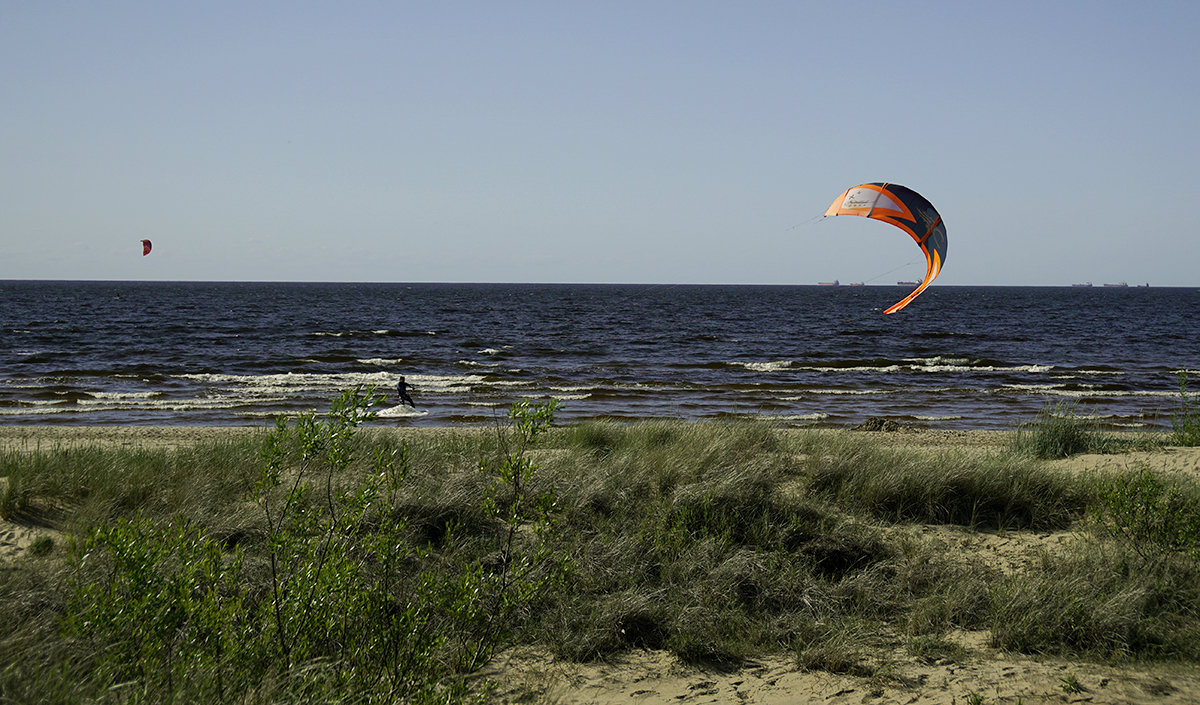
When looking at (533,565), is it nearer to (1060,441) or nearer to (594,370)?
(1060,441)

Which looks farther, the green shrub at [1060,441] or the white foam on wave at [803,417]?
the white foam on wave at [803,417]

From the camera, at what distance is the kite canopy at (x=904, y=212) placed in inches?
538

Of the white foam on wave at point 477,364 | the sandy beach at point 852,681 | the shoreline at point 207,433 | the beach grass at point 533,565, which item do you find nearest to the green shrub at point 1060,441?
the beach grass at point 533,565

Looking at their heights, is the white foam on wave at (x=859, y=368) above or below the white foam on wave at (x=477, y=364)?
above

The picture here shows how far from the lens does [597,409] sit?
787 inches

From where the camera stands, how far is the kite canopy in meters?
13.7

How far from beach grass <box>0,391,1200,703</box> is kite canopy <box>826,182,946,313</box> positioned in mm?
5715

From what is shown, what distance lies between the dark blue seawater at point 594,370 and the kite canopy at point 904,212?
4.70 m

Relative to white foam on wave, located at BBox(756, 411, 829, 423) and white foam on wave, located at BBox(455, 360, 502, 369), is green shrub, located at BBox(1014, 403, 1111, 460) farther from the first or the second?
white foam on wave, located at BBox(455, 360, 502, 369)

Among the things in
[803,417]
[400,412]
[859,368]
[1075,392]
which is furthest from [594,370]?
[1075,392]

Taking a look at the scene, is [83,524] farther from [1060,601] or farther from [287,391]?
[287,391]

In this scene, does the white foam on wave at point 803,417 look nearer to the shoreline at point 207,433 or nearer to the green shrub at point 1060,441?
the shoreline at point 207,433

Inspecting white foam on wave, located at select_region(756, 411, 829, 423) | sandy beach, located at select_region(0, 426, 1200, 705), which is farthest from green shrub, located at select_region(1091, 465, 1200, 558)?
white foam on wave, located at select_region(756, 411, 829, 423)

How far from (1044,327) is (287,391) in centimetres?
5319
